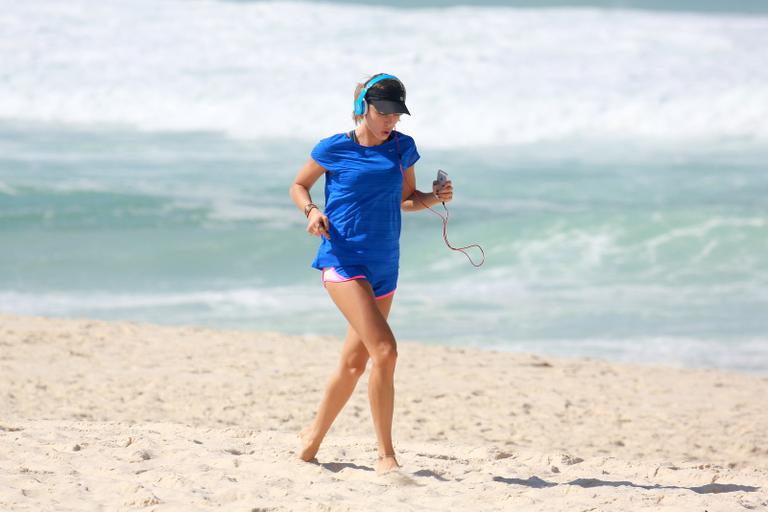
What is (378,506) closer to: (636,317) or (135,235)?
(636,317)

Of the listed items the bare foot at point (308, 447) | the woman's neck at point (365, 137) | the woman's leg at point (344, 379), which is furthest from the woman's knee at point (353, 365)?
the woman's neck at point (365, 137)

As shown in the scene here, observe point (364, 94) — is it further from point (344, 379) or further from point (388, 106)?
point (344, 379)

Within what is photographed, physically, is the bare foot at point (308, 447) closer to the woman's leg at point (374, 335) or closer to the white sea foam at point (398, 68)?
the woman's leg at point (374, 335)

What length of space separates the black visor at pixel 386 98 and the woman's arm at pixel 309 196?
1.23ft

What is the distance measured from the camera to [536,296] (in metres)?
12.4

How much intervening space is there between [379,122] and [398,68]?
2580cm

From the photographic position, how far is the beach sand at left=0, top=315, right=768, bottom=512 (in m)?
4.82

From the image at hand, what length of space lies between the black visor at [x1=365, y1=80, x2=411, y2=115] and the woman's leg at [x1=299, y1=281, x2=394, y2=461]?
73 cm

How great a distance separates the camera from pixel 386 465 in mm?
5062

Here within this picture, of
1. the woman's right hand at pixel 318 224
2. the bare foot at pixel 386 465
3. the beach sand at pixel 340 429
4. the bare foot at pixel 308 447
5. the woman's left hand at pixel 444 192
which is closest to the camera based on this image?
the woman's right hand at pixel 318 224

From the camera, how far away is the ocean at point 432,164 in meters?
11.9

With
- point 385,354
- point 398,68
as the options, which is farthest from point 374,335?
point 398,68

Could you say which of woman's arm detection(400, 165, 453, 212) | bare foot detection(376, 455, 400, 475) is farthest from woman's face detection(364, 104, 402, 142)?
bare foot detection(376, 455, 400, 475)

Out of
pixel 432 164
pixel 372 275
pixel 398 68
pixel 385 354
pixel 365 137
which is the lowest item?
pixel 432 164
